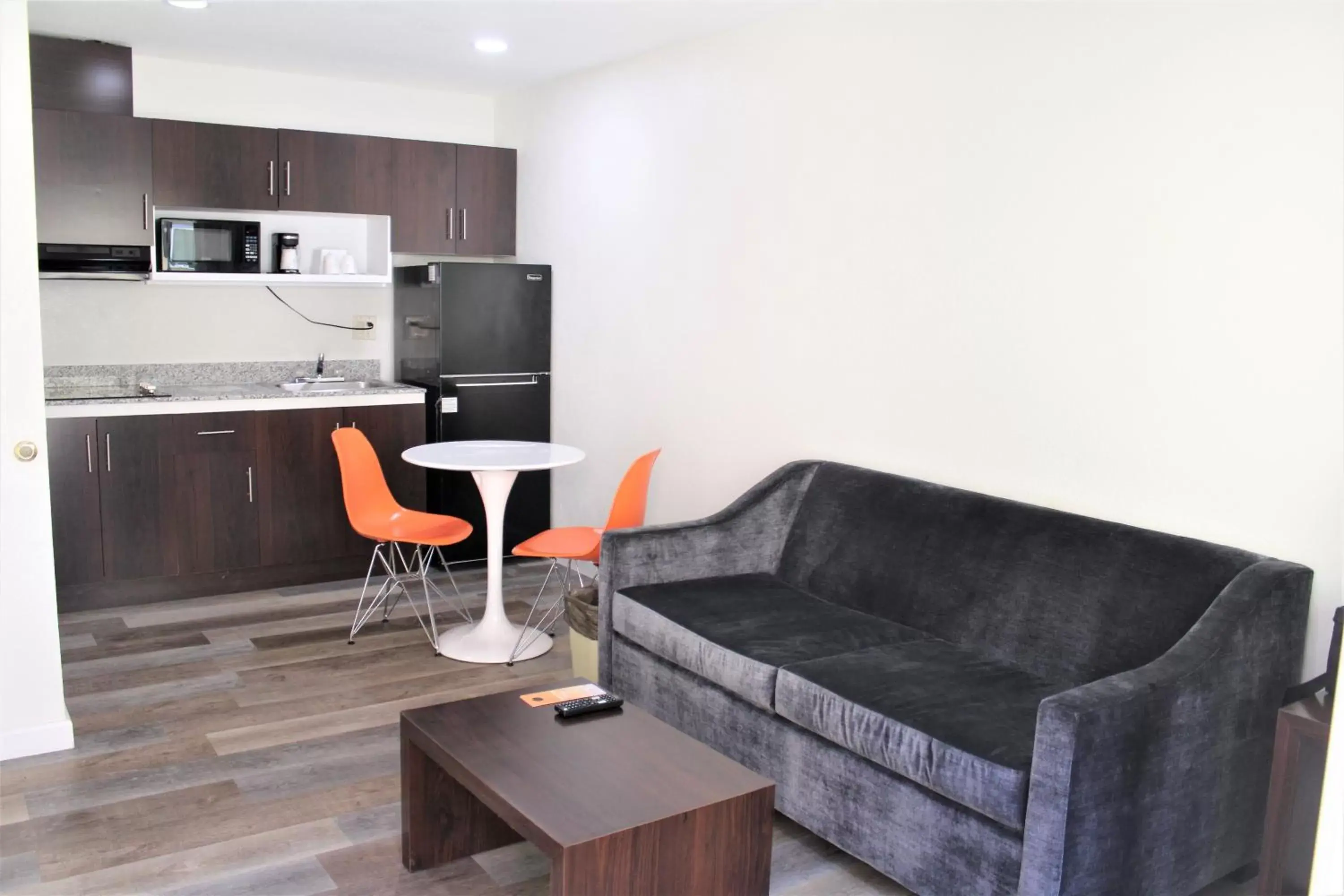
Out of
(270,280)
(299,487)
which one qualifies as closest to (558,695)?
(299,487)

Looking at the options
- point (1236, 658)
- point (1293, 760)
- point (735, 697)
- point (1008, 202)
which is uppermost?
point (1008, 202)

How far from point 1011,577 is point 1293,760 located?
957mm

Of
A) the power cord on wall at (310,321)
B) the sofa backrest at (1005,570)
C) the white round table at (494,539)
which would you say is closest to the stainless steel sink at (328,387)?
the power cord on wall at (310,321)

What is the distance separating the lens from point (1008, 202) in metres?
3.52

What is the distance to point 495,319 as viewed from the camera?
5.87 meters

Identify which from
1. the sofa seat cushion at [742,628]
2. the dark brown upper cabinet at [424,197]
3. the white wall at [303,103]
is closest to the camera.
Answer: the sofa seat cushion at [742,628]

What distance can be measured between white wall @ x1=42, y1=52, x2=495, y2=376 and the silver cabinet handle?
791mm

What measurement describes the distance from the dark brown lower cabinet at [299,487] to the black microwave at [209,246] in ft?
2.71

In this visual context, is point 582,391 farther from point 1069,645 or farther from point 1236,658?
point 1236,658

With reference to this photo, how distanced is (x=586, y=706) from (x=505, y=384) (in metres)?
3.29

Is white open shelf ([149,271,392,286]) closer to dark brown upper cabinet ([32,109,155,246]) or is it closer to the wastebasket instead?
dark brown upper cabinet ([32,109,155,246])

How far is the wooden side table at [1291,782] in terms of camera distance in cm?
240

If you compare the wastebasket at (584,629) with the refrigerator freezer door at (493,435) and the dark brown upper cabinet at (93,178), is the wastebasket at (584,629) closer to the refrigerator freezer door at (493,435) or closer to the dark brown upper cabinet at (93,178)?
the refrigerator freezer door at (493,435)

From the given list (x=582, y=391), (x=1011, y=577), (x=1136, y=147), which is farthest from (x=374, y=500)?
(x=1136, y=147)
